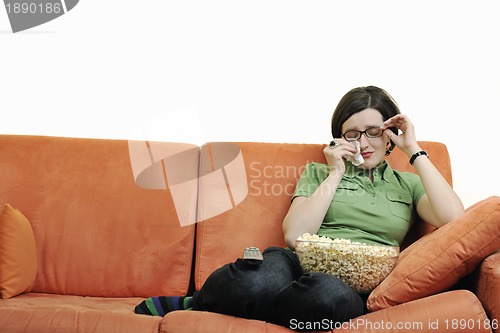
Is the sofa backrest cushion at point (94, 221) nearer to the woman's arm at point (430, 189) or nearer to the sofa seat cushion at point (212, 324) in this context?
the sofa seat cushion at point (212, 324)

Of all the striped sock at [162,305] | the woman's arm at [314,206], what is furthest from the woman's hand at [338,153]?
the striped sock at [162,305]

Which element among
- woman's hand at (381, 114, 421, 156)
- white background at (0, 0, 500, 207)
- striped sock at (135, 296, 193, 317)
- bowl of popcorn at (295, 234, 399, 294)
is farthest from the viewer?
white background at (0, 0, 500, 207)

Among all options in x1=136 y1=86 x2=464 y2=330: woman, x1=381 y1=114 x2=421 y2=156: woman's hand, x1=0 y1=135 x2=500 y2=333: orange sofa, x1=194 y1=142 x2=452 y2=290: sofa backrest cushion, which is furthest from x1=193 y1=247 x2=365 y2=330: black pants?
x1=381 y1=114 x2=421 y2=156: woman's hand

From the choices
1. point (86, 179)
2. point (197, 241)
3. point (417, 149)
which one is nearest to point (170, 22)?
point (86, 179)

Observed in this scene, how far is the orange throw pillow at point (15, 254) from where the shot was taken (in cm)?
→ 188

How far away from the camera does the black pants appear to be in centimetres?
142

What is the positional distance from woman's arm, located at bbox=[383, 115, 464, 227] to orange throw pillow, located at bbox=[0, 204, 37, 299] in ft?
4.05

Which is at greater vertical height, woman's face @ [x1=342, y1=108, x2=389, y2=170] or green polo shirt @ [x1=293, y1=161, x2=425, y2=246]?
woman's face @ [x1=342, y1=108, x2=389, y2=170]

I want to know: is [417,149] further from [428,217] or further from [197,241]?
[197,241]

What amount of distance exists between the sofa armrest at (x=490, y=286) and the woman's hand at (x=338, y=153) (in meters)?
0.60

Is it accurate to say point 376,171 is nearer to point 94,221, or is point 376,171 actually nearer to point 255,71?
point 255,71

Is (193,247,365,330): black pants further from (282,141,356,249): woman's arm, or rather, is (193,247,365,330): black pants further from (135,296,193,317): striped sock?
(282,141,356,249): woman's arm

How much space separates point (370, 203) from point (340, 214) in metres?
0.10

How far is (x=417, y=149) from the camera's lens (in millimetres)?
1952
